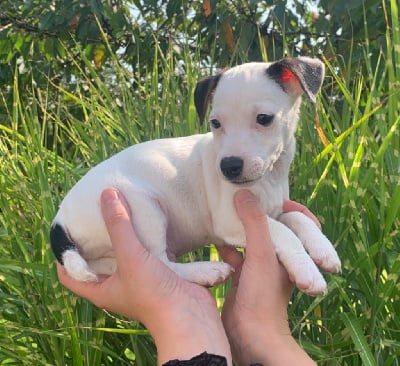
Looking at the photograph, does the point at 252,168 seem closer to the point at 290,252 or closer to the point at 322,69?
the point at 290,252

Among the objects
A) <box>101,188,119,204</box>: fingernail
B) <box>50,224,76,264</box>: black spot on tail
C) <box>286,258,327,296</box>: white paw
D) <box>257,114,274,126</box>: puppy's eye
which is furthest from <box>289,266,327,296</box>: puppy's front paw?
<box>50,224,76,264</box>: black spot on tail

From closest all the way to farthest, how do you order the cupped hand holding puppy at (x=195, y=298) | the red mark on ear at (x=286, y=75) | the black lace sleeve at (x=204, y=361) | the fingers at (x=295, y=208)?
the black lace sleeve at (x=204, y=361), the cupped hand holding puppy at (x=195, y=298), the red mark on ear at (x=286, y=75), the fingers at (x=295, y=208)

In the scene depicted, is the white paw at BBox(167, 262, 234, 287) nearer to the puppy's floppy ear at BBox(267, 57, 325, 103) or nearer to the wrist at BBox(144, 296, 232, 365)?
the wrist at BBox(144, 296, 232, 365)

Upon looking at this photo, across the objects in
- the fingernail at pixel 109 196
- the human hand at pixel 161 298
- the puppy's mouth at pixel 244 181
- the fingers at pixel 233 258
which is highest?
the puppy's mouth at pixel 244 181

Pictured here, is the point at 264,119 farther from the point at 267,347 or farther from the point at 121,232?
the point at 267,347

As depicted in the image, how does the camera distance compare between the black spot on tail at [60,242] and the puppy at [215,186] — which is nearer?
the puppy at [215,186]

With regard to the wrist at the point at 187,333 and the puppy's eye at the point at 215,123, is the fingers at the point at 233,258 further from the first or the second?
the puppy's eye at the point at 215,123

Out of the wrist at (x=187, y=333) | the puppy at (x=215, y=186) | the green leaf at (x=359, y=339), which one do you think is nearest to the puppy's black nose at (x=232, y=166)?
the puppy at (x=215, y=186)

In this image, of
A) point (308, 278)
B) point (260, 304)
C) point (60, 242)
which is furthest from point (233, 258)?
point (60, 242)
